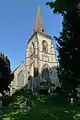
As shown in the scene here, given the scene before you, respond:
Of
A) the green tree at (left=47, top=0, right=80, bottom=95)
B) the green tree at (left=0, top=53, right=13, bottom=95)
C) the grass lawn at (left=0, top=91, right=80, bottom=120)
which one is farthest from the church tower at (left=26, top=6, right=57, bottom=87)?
the grass lawn at (left=0, top=91, right=80, bottom=120)

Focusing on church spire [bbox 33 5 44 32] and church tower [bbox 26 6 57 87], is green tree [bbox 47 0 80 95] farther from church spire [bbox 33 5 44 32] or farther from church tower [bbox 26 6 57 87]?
church spire [bbox 33 5 44 32]

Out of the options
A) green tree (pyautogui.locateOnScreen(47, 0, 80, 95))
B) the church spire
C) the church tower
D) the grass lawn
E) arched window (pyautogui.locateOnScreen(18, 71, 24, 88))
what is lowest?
the grass lawn

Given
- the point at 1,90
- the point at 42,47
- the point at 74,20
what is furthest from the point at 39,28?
the point at 74,20

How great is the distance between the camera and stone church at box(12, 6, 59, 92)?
2630 inches

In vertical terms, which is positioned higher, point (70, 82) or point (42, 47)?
point (42, 47)

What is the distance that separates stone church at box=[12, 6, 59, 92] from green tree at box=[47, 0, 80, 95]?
4104cm

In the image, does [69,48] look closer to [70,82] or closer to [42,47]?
[70,82]

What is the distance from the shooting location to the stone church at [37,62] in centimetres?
6681

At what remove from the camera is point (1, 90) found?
35.2 meters

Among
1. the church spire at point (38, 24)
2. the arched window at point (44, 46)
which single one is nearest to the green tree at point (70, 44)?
the arched window at point (44, 46)

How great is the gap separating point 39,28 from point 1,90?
50.1 m

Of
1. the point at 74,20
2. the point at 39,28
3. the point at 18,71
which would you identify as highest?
the point at 39,28

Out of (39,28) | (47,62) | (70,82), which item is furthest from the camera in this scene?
(39,28)

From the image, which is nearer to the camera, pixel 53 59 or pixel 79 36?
pixel 79 36
